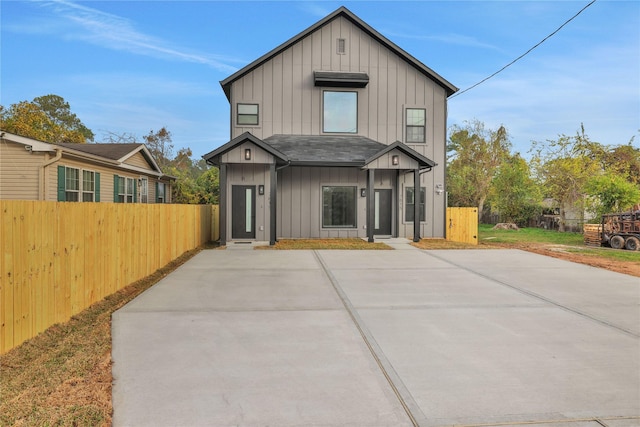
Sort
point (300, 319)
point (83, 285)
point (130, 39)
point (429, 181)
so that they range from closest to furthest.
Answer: point (300, 319) < point (83, 285) < point (429, 181) < point (130, 39)

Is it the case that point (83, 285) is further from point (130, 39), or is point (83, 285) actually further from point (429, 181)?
point (130, 39)

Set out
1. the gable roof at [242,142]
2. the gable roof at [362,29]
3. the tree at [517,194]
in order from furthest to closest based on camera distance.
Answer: the tree at [517,194] < the gable roof at [362,29] < the gable roof at [242,142]

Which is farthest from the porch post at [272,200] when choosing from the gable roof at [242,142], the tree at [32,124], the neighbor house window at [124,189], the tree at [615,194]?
the tree at [32,124]

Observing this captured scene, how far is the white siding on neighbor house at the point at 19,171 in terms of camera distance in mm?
12859

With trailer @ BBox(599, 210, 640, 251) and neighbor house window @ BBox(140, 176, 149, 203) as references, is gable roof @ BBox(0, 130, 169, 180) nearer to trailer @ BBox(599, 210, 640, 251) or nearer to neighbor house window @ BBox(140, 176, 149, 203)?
neighbor house window @ BBox(140, 176, 149, 203)

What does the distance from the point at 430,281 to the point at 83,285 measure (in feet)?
19.9

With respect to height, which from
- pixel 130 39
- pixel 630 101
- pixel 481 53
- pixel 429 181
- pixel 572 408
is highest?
pixel 130 39

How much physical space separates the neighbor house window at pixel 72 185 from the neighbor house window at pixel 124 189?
9.58ft

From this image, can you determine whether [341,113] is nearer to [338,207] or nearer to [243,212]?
[338,207]

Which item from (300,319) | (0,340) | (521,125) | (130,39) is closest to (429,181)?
(300,319)

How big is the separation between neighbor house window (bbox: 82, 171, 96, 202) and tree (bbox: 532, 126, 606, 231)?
2589 centimetres

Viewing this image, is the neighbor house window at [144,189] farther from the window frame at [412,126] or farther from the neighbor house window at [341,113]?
the window frame at [412,126]

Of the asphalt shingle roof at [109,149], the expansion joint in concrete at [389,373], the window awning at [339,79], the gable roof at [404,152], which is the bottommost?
the expansion joint in concrete at [389,373]

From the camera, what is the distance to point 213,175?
1011 inches
